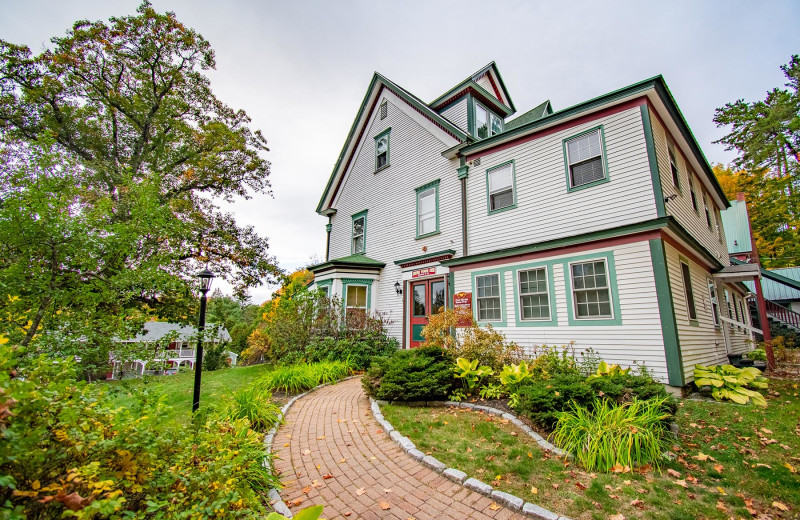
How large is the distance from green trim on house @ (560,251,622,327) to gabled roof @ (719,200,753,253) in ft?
55.3

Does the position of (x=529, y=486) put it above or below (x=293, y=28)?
below

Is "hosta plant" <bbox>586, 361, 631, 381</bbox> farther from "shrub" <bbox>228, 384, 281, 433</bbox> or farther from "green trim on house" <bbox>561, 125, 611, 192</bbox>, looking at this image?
"shrub" <bbox>228, 384, 281, 433</bbox>

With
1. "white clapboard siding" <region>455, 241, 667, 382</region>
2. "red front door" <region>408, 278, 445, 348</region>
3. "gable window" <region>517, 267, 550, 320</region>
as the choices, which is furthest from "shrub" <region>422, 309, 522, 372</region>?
"red front door" <region>408, 278, 445, 348</region>

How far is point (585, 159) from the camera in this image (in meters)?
8.28

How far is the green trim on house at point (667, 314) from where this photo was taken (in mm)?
6129

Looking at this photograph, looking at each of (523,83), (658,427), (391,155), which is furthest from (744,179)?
(658,427)

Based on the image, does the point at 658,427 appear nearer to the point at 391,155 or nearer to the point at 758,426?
the point at 758,426

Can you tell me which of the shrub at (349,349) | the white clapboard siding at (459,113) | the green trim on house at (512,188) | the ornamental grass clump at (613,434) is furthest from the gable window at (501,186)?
the ornamental grass clump at (613,434)

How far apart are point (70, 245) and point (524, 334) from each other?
8.37 meters

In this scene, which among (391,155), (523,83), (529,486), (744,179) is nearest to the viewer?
(529,486)

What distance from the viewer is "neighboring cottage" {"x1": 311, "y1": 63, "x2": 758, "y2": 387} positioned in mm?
6914

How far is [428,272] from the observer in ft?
36.7

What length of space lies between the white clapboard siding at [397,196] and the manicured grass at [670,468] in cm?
668

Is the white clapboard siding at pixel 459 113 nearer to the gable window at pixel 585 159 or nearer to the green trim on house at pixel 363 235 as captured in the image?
the gable window at pixel 585 159
